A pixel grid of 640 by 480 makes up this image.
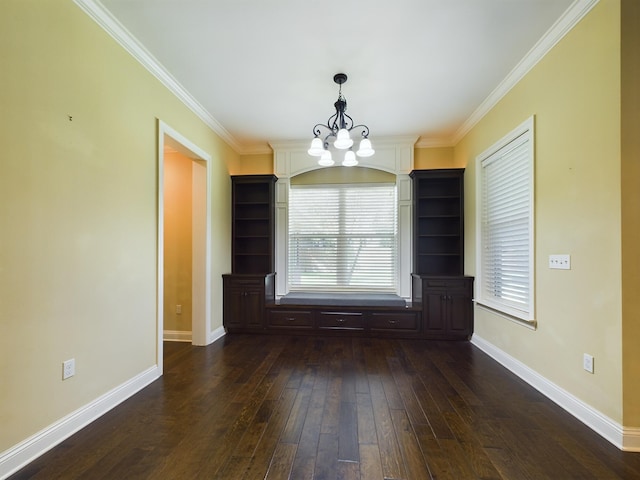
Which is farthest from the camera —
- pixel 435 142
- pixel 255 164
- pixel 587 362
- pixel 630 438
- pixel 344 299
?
pixel 255 164

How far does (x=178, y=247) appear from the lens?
157 inches

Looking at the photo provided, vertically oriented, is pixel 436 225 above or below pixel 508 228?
above

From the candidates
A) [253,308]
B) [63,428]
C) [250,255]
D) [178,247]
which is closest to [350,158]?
[250,255]

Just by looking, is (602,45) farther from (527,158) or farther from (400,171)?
(400,171)

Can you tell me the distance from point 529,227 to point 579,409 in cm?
145

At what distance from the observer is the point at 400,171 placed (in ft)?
14.6

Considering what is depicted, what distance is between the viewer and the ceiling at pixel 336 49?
2.07m

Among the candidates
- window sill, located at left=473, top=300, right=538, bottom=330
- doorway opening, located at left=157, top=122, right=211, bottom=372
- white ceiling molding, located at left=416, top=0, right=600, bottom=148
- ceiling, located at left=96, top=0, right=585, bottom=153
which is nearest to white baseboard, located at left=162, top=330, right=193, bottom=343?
doorway opening, located at left=157, top=122, right=211, bottom=372

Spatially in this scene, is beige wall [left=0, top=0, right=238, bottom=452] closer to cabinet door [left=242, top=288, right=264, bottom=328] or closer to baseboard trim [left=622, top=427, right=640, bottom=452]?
cabinet door [left=242, top=288, right=264, bottom=328]

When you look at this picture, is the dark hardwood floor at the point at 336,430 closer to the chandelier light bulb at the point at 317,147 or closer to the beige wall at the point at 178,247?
the beige wall at the point at 178,247

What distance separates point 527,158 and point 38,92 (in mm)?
3743

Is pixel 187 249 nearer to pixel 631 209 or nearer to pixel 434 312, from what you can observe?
pixel 434 312

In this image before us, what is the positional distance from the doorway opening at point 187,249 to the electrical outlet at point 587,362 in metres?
3.71

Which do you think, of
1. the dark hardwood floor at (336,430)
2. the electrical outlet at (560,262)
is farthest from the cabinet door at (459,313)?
the electrical outlet at (560,262)
